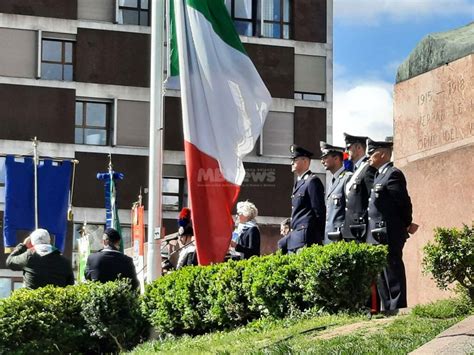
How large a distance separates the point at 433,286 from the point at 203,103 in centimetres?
306

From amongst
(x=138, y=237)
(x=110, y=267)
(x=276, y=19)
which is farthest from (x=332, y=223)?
(x=276, y=19)

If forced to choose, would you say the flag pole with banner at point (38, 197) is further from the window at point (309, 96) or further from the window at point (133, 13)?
the window at point (309, 96)

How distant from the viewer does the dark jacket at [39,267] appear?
557 inches

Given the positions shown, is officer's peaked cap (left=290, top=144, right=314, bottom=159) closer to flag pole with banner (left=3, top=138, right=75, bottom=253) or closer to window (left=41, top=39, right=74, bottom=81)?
flag pole with banner (left=3, top=138, right=75, bottom=253)

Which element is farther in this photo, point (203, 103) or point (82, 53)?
point (82, 53)

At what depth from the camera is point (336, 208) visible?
501 inches

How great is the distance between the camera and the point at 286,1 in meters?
49.1

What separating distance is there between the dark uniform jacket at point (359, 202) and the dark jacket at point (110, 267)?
2658 mm

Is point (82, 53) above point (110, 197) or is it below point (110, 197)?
above

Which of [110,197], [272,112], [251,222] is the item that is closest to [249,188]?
[272,112]

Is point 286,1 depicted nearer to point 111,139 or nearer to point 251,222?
point 111,139

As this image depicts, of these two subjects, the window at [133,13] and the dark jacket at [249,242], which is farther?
the window at [133,13]

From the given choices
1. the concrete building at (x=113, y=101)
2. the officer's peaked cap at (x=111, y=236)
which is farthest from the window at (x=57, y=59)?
the officer's peaked cap at (x=111, y=236)

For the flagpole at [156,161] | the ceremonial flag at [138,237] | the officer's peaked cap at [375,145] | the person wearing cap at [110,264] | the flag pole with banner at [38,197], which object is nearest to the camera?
the officer's peaked cap at [375,145]
